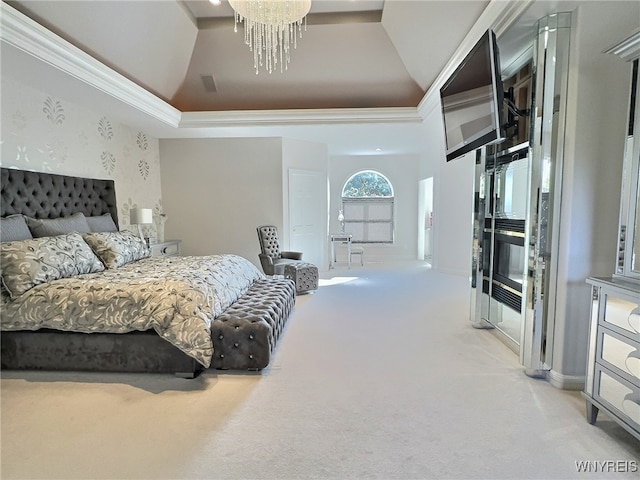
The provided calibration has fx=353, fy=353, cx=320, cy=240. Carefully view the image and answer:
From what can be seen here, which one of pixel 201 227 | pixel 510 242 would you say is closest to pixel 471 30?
pixel 510 242

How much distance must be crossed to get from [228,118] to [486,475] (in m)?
5.10

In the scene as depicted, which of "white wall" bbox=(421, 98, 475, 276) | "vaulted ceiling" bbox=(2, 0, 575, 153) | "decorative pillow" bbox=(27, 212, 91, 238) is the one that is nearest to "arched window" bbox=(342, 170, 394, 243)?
"white wall" bbox=(421, 98, 475, 276)

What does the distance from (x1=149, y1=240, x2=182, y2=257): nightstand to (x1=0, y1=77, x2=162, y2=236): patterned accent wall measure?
433 millimetres

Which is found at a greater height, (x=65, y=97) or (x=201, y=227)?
(x=65, y=97)

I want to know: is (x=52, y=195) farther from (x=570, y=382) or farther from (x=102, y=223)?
(x=570, y=382)

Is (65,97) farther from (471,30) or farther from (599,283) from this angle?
(599,283)

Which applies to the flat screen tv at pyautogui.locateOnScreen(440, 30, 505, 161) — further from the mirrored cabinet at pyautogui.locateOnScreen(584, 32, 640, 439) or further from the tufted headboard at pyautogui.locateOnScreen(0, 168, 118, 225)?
the tufted headboard at pyautogui.locateOnScreen(0, 168, 118, 225)

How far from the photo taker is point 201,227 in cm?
638

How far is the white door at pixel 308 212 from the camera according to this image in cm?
657

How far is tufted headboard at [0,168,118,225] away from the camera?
3.32 metres

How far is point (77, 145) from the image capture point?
4.23 m

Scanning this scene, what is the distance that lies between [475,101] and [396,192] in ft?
20.6

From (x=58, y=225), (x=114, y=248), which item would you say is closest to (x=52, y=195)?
(x=58, y=225)

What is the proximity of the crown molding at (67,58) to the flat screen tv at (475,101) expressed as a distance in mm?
3354
